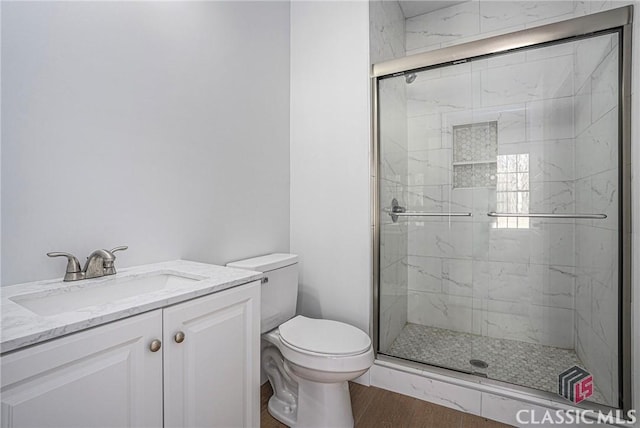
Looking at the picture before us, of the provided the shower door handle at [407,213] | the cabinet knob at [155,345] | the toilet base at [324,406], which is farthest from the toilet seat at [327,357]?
the shower door handle at [407,213]

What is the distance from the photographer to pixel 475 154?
2.01m

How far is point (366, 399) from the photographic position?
5.82ft

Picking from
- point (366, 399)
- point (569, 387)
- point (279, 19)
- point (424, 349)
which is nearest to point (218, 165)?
point (279, 19)

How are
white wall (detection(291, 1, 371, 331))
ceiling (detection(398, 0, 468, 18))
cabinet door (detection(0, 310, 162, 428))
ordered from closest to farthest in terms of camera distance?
cabinet door (detection(0, 310, 162, 428)) → white wall (detection(291, 1, 371, 331)) → ceiling (detection(398, 0, 468, 18))

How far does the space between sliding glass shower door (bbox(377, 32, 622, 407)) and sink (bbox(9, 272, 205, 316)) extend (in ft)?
4.16

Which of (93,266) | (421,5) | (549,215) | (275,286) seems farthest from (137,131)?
(421,5)

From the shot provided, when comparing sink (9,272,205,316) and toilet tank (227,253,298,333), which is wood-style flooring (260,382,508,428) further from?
sink (9,272,205,316)

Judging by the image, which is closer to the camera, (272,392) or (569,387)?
(569,387)

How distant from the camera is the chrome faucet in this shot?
3.46ft

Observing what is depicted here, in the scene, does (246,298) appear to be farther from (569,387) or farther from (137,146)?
(569,387)

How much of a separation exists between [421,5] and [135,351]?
300cm

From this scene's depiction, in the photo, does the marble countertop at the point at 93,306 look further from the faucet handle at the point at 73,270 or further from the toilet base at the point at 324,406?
the toilet base at the point at 324,406

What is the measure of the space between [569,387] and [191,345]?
5.86 feet

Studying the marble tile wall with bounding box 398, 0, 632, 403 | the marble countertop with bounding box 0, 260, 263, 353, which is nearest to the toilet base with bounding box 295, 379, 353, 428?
the marble countertop with bounding box 0, 260, 263, 353
